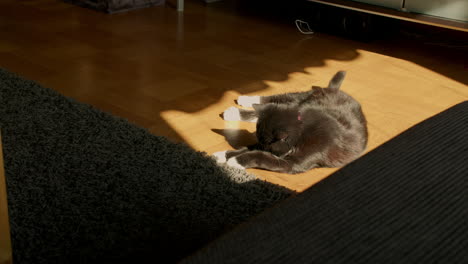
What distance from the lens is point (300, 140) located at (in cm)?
164

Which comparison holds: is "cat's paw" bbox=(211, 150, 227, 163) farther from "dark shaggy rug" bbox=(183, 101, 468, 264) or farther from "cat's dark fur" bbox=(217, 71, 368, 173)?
"dark shaggy rug" bbox=(183, 101, 468, 264)

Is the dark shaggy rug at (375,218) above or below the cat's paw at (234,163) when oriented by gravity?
above

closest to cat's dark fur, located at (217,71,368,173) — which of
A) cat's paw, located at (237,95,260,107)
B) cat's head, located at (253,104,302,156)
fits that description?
cat's head, located at (253,104,302,156)

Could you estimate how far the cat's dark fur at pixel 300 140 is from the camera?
1.63 m

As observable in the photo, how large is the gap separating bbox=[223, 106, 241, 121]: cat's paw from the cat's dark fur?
31cm

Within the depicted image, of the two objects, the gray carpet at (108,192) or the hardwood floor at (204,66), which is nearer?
the gray carpet at (108,192)

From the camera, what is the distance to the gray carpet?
4.27 ft

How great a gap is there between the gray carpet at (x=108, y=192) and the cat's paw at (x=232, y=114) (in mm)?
330

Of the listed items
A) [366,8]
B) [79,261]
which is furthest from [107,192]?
[366,8]

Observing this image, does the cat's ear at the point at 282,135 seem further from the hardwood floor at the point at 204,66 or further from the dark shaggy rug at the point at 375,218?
the dark shaggy rug at the point at 375,218

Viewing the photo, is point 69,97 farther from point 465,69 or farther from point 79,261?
point 465,69

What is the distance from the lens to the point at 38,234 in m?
1.31

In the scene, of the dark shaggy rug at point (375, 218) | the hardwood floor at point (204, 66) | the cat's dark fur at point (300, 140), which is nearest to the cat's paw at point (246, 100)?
the hardwood floor at point (204, 66)

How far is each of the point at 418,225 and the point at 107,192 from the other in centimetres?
110
